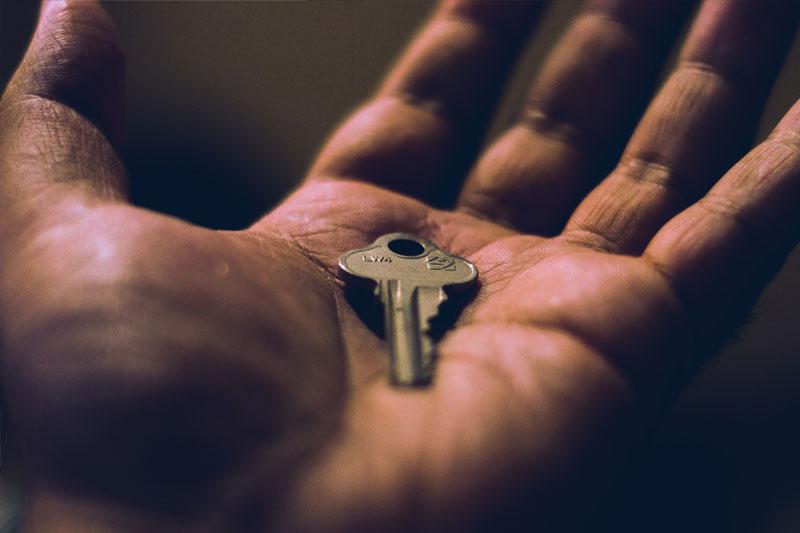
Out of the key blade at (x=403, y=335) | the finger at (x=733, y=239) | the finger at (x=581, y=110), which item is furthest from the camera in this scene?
the finger at (x=581, y=110)

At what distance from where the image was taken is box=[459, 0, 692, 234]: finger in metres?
1.77

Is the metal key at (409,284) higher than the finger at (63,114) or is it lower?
lower

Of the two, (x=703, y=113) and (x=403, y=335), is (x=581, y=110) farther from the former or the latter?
(x=403, y=335)

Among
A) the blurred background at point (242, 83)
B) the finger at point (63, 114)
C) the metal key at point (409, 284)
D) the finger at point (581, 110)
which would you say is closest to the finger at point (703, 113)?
the finger at point (581, 110)

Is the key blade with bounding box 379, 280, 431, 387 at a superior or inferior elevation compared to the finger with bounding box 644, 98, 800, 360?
inferior

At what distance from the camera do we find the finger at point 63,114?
48.4 inches

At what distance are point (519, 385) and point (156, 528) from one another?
57cm

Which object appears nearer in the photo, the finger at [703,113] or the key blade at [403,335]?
the key blade at [403,335]

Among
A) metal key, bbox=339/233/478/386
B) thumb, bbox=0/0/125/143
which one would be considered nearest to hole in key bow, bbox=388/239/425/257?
metal key, bbox=339/233/478/386

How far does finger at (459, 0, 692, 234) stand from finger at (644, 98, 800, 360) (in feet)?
1.57

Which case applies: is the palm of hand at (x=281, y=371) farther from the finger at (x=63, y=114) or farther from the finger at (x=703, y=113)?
the finger at (x=703, y=113)

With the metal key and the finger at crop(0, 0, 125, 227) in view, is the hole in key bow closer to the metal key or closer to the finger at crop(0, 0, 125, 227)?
the metal key

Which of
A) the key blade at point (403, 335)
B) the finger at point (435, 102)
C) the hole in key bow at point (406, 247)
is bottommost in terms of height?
the key blade at point (403, 335)

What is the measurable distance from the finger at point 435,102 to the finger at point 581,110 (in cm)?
13
